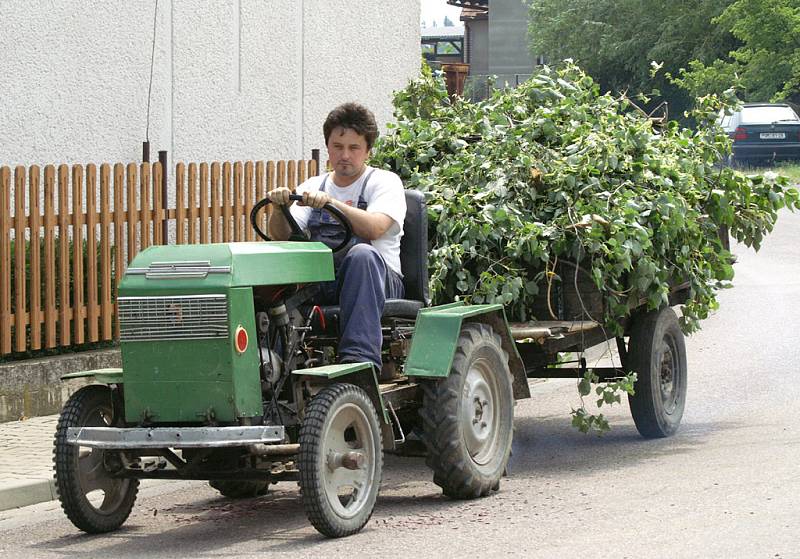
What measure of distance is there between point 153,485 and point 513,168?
280 centimetres

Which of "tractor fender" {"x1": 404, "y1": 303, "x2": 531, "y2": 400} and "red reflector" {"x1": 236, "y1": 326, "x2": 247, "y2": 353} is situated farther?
"tractor fender" {"x1": 404, "y1": 303, "x2": 531, "y2": 400}

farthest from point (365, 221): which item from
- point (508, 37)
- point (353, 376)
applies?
point (508, 37)

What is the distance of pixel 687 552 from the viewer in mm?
6238

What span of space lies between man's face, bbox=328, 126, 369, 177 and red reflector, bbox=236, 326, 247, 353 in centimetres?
143

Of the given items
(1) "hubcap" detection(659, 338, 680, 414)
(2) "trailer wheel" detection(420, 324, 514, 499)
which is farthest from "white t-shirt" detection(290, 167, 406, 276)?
(1) "hubcap" detection(659, 338, 680, 414)

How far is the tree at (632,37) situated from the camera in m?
53.5

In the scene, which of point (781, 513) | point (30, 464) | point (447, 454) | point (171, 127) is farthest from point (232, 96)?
point (781, 513)

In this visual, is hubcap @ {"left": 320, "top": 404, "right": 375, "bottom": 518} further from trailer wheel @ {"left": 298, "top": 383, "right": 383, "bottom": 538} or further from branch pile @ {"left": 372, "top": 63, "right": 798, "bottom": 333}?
branch pile @ {"left": 372, "top": 63, "right": 798, "bottom": 333}

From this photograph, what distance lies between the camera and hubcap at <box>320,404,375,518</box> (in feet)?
22.1

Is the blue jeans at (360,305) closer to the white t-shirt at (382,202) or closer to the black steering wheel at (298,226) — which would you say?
the black steering wheel at (298,226)

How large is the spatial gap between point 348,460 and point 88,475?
1.21 m

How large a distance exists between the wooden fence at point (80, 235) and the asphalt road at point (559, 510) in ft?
9.06

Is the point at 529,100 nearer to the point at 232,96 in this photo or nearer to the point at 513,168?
the point at 513,168

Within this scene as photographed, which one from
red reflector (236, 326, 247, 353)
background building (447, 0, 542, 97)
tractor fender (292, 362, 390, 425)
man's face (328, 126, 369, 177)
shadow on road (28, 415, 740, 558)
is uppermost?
background building (447, 0, 542, 97)
